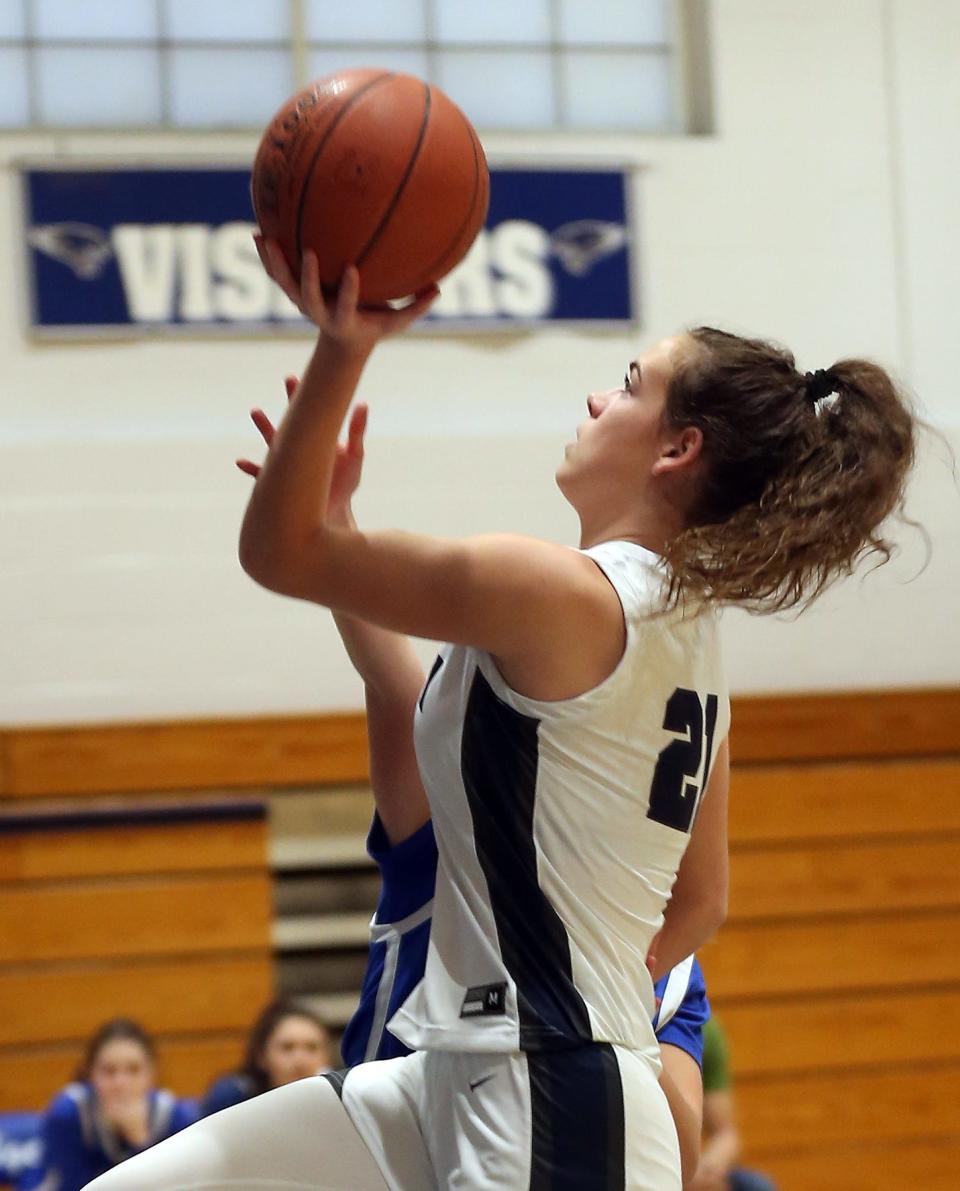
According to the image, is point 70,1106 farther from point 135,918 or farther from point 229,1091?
point 135,918

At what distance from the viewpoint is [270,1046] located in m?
4.67

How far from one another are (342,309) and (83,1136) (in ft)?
12.0

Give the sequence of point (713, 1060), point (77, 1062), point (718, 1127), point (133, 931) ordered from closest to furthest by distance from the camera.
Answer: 1. point (713, 1060)
2. point (718, 1127)
3. point (77, 1062)
4. point (133, 931)

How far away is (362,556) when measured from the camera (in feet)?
5.37

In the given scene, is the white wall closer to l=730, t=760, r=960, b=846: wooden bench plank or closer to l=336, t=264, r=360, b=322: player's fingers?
l=730, t=760, r=960, b=846: wooden bench plank

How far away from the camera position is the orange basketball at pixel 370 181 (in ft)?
5.69

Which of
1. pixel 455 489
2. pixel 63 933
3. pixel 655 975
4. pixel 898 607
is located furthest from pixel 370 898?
pixel 655 975

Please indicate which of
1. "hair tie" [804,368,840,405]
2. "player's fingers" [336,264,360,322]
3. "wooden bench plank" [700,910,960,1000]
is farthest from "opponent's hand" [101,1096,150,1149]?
"player's fingers" [336,264,360,322]

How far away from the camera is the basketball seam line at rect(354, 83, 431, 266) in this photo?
1.73 m

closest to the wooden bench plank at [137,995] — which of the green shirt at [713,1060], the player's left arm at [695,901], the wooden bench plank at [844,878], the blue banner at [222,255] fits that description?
the wooden bench plank at [844,878]

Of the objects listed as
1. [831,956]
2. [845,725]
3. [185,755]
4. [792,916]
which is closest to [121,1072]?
[185,755]

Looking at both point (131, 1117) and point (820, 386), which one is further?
point (131, 1117)

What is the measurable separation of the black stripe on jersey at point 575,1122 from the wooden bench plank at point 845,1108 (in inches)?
183

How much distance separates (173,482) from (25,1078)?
2.10 meters
